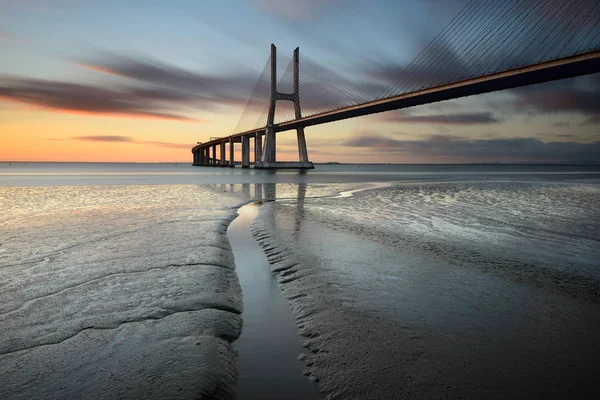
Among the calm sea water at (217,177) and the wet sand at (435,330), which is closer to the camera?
the wet sand at (435,330)

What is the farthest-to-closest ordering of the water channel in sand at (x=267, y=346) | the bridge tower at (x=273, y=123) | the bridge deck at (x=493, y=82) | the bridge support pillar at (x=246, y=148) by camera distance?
the bridge support pillar at (x=246, y=148) → the bridge tower at (x=273, y=123) → the bridge deck at (x=493, y=82) → the water channel in sand at (x=267, y=346)

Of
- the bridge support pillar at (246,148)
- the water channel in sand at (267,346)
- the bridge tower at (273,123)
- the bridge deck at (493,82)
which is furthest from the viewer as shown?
the bridge support pillar at (246,148)

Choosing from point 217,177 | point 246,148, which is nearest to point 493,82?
point 217,177

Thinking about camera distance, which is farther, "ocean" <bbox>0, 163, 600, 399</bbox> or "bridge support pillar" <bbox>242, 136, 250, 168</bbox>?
"bridge support pillar" <bbox>242, 136, 250, 168</bbox>

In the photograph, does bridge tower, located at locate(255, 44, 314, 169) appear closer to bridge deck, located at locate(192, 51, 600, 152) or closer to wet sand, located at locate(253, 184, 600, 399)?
bridge deck, located at locate(192, 51, 600, 152)

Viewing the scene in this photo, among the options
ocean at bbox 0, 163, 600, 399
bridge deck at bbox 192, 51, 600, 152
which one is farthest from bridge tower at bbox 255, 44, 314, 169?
ocean at bbox 0, 163, 600, 399

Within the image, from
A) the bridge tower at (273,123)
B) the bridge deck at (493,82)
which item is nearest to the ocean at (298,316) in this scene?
the bridge deck at (493,82)

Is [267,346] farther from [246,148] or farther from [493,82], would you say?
[246,148]

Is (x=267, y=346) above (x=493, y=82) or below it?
below

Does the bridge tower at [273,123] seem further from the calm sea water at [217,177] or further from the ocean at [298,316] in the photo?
the ocean at [298,316]

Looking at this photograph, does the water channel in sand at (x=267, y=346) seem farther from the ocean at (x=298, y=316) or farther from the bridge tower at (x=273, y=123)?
the bridge tower at (x=273, y=123)

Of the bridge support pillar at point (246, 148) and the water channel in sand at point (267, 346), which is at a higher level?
the bridge support pillar at point (246, 148)

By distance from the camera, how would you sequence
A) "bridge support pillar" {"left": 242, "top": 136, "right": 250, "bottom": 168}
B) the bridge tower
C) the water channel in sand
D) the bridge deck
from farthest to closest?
"bridge support pillar" {"left": 242, "top": 136, "right": 250, "bottom": 168} < the bridge tower < the bridge deck < the water channel in sand

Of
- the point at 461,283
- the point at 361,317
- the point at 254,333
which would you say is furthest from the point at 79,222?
the point at 461,283
